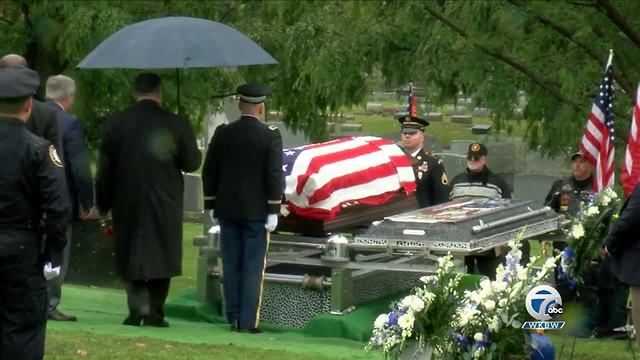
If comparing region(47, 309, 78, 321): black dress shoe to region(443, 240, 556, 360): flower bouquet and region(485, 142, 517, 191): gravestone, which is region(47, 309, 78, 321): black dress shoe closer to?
region(443, 240, 556, 360): flower bouquet

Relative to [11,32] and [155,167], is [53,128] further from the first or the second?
[11,32]

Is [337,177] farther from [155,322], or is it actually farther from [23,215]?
[23,215]

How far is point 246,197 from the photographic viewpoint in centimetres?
970

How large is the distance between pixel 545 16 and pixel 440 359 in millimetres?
4357

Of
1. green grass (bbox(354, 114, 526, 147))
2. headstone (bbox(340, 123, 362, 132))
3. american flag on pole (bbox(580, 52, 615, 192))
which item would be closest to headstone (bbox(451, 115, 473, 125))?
green grass (bbox(354, 114, 526, 147))

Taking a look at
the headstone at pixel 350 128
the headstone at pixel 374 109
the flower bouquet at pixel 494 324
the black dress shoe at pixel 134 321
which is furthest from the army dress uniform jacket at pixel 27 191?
the headstone at pixel 374 109

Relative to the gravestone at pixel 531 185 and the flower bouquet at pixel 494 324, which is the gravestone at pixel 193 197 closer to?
the gravestone at pixel 531 185

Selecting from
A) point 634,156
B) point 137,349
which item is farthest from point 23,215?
point 634,156

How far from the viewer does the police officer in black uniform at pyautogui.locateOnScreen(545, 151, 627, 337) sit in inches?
427

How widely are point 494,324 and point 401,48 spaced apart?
5.60m

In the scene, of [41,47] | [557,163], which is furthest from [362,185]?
[557,163]

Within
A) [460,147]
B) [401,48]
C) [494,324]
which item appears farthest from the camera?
[460,147]

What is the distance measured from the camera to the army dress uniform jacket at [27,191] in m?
6.66

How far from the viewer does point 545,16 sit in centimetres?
1003
